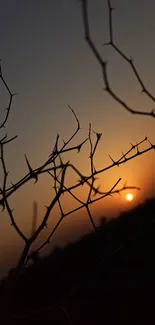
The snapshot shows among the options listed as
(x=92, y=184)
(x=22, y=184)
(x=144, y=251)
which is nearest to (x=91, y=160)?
(x=92, y=184)

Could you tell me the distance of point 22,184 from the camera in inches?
48.3

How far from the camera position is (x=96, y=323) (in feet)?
30.1

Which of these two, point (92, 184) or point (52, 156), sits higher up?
point (52, 156)

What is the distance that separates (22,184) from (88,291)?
8.87m

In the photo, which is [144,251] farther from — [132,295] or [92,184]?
[92,184]

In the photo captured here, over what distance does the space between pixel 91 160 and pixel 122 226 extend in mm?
12725

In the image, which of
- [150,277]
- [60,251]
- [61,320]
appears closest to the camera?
[61,320]

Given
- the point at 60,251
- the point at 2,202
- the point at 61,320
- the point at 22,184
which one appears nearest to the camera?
the point at 22,184

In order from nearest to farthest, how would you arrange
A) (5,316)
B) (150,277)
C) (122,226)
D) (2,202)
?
(5,316), (2,202), (150,277), (122,226)

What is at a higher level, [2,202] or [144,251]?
[144,251]

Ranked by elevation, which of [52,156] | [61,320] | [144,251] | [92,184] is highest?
[144,251]

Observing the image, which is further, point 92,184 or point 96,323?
point 96,323

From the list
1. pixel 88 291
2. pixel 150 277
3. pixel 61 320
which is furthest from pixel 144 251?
pixel 61 320

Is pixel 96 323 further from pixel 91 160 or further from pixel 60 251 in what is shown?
pixel 91 160
